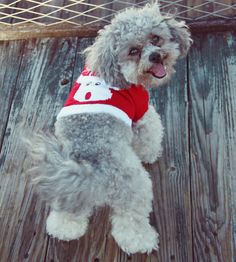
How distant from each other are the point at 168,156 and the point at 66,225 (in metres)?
0.68

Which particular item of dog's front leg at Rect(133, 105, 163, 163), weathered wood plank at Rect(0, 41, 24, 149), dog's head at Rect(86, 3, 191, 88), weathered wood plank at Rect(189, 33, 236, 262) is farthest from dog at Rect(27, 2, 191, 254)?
weathered wood plank at Rect(0, 41, 24, 149)

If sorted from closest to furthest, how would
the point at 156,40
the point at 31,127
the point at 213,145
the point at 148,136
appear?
the point at 156,40 < the point at 148,136 < the point at 213,145 < the point at 31,127

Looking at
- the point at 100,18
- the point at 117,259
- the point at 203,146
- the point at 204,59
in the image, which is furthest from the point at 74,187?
the point at 100,18

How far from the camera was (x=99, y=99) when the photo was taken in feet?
6.77

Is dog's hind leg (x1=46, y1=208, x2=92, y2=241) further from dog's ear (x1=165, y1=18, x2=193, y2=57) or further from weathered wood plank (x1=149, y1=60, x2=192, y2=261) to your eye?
dog's ear (x1=165, y1=18, x2=193, y2=57)

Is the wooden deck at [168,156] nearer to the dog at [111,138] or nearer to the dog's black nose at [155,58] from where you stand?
the dog at [111,138]

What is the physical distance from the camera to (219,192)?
242 cm

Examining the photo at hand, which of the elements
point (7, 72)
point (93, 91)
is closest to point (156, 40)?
point (93, 91)

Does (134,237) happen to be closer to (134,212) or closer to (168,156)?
(134,212)

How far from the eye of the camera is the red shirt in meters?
2.05

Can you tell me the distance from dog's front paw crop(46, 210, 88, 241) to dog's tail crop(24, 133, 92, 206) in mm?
371

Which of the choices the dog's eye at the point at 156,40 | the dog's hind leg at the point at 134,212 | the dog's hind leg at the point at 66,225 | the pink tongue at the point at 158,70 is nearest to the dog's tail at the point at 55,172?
the dog's hind leg at the point at 134,212

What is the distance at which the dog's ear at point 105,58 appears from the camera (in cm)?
205

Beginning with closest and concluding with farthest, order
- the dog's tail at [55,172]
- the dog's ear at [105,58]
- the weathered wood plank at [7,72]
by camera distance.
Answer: the dog's tail at [55,172]
the dog's ear at [105,58]
the weathered wood plank at [7,72]
